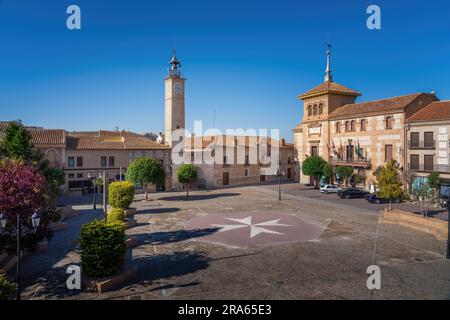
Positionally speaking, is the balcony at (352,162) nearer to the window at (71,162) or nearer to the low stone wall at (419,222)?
the low stone wall at (419,222)

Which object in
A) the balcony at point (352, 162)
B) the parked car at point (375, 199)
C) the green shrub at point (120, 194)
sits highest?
the balcony at point (352, 162)

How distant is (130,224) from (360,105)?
32.6 metres

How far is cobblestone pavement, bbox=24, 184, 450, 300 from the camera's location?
11.6 metres

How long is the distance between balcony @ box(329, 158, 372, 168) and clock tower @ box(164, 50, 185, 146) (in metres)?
21.2

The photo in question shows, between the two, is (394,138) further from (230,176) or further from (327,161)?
(230,176)

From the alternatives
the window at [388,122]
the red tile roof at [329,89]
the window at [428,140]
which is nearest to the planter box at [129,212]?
the window at [428,140]

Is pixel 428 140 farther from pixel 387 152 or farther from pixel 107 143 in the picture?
pixel 107 143

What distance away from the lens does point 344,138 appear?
42.4 meters

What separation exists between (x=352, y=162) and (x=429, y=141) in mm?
9731

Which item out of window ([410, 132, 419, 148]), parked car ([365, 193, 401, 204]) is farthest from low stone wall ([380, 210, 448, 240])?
window ([410, 132, 419, 148])

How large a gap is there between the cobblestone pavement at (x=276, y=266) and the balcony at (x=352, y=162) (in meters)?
16.6

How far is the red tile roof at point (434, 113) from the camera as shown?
102 feet

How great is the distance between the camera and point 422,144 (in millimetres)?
32438

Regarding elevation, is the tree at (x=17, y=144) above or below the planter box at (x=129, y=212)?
above
